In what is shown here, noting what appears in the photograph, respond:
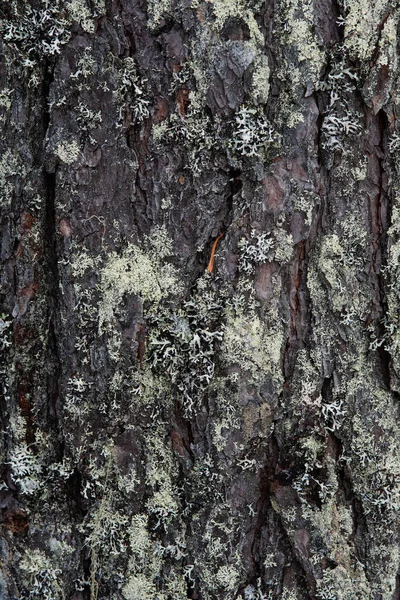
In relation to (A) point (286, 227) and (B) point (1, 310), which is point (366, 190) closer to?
(A) point (286, 227)

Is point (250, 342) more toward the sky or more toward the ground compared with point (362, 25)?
more toward the ground

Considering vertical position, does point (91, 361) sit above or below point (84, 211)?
below

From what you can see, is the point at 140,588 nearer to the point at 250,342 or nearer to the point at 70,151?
the point at 250,342

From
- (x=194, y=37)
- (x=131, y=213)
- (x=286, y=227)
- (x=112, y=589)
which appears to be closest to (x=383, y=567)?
(x=112, y=589)

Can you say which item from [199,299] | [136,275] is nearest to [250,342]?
[199,299]

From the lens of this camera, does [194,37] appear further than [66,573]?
No

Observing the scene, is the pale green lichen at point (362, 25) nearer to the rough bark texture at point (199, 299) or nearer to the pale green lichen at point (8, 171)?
the rough bark texture at point (199, 299)

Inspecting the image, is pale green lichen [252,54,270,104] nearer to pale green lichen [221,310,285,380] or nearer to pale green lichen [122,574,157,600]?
pale green lichen [221,310,285,380]

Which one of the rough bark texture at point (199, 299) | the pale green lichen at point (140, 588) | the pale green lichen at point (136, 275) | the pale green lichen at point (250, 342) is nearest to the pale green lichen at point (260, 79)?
the rough bark texture at point (199, 299)
